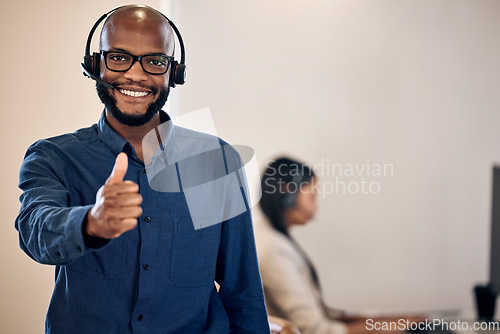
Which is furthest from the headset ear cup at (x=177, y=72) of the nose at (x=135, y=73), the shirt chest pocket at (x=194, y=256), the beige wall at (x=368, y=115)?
the beige wall at (x=368, y=115)

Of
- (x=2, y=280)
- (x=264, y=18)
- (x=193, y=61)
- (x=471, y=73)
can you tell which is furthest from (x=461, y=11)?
(x=2, y=280)

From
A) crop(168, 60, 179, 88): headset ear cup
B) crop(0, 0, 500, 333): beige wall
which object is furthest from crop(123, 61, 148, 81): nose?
crop(0, 0, 500, 333): beige wall

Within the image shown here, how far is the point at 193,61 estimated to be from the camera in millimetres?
2318

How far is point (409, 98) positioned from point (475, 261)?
38.6 inches

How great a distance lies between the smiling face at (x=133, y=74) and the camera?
1041 millimetres

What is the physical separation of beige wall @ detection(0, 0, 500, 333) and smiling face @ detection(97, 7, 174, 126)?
3.70 feet

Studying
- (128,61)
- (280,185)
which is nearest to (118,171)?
(128,61)

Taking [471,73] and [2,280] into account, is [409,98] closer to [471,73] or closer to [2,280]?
[471,73]

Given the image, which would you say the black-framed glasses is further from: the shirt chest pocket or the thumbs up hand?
the thumbs up hand

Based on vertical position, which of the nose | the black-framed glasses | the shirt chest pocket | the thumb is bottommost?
the shirt chest pocket

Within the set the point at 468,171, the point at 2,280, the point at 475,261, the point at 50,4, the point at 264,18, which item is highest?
the point at 50,4

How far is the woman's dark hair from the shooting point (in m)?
2.40

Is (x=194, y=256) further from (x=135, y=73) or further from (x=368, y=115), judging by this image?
(x=368, y=115)

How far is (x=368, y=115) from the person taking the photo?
8.41ft
